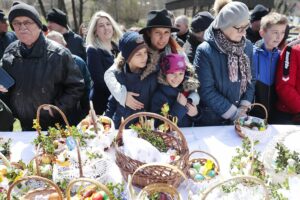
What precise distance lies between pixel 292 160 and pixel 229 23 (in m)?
1.07

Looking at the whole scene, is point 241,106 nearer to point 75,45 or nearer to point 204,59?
point 204,59

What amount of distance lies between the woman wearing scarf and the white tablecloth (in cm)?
23

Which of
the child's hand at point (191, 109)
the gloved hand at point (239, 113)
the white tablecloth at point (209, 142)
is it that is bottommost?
the white tablecloth at point (209, 142)

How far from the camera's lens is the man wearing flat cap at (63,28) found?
371 centimetres

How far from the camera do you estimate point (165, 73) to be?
6.57 ft

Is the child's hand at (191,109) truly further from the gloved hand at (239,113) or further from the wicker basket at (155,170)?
the wicker basket at (155,170)

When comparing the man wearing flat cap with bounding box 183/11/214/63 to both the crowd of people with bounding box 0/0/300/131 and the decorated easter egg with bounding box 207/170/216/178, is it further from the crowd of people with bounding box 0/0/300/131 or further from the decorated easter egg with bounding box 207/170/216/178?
the decorated easter egg with bounding box 207/170/216/178

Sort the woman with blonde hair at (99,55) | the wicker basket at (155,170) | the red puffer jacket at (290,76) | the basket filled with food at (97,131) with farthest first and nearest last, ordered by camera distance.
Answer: the woman with blonde hair at (99,55) < the red puffer jacket at (290,76) < the basket filled with food at (97,131) < the wicker basket at (155,170)

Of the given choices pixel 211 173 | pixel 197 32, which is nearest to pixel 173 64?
pixel 211 173

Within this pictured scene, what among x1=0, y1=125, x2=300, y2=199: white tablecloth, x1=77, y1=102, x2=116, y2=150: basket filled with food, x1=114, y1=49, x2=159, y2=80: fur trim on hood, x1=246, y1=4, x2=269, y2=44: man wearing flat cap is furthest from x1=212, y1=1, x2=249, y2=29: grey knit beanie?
x1=246, y1=4, x2=269, y2=44: man wearing flat cap

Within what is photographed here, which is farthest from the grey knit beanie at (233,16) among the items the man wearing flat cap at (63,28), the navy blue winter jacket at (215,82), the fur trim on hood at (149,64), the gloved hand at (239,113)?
the man wearing flat cap at (63,28)

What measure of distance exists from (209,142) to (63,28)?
271cm

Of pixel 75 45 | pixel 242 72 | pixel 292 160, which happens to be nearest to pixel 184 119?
pixel 242 72

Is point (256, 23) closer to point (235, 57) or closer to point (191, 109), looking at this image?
point (235, 57)
